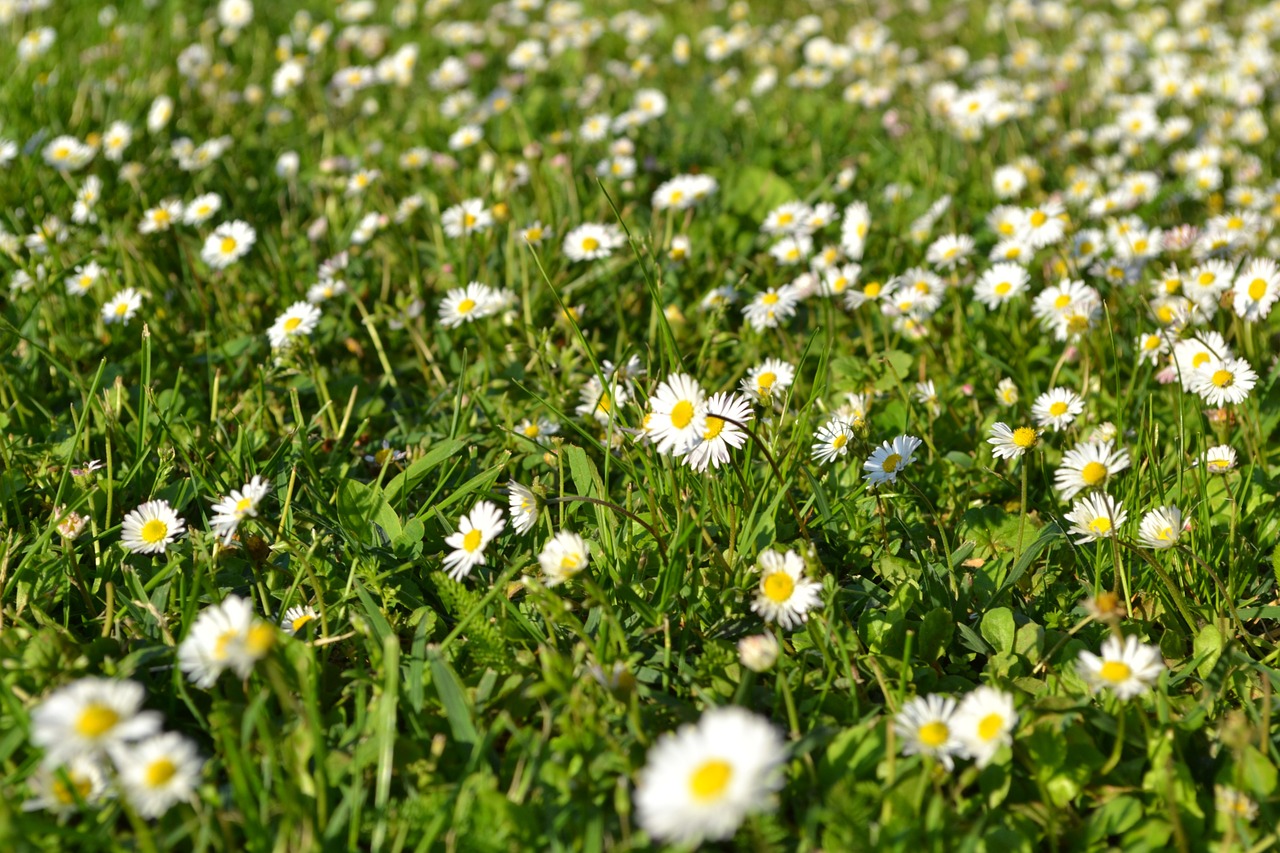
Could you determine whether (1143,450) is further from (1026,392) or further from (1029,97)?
(1029,97)

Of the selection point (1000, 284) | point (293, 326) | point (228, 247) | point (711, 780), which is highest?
point (228, 247)

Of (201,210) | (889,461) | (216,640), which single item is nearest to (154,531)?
(216,640)

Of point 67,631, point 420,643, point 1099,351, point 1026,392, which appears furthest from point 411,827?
point 1099,351

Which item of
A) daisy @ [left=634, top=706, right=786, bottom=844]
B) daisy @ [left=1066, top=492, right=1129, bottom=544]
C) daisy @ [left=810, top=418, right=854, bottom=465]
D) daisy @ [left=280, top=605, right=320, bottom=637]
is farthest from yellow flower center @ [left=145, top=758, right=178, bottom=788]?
daisy @ [left=1066, top=492, right=1129, bottom=544]

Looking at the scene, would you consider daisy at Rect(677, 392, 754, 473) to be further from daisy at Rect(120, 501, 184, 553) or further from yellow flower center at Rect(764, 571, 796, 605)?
daisy at Rect(120, 501, 184, 553)

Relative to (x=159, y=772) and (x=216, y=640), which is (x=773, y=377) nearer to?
(x=216, y=640)

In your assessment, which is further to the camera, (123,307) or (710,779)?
(123,307)
